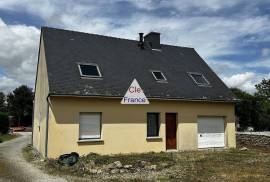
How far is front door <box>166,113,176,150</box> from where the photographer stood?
18.4m

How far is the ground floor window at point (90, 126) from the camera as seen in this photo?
1602 cm

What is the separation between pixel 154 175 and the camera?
37.0ft

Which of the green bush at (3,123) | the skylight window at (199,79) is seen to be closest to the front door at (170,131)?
the skylight window at (199,79)

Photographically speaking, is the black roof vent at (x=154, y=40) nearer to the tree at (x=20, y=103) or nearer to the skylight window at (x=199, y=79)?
the skylight window at (x=199, y=79)

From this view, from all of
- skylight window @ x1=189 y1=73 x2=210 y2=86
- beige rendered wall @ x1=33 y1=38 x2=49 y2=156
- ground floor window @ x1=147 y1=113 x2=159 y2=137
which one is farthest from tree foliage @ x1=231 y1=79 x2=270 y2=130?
beige rendered wall @ x1=33 y1=38 x2=49 y2=156

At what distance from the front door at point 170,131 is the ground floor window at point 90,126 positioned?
13.5ft

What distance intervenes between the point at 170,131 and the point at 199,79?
444 centimetres

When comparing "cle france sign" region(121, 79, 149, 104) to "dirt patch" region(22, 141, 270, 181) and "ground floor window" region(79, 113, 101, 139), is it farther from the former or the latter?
"dirt patch" region(22, 141, 270, 181)

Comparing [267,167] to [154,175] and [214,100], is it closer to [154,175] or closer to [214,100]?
[154,175]

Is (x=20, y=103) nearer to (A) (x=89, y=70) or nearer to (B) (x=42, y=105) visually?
(B) (x=42, y=105)

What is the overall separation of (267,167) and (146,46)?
40.8 ft

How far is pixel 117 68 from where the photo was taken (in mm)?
18609

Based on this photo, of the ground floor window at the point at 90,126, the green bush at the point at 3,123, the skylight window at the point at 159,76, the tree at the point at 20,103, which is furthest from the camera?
the tree at the point at 20,103

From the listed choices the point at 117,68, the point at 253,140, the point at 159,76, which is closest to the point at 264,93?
the point at 253,140
